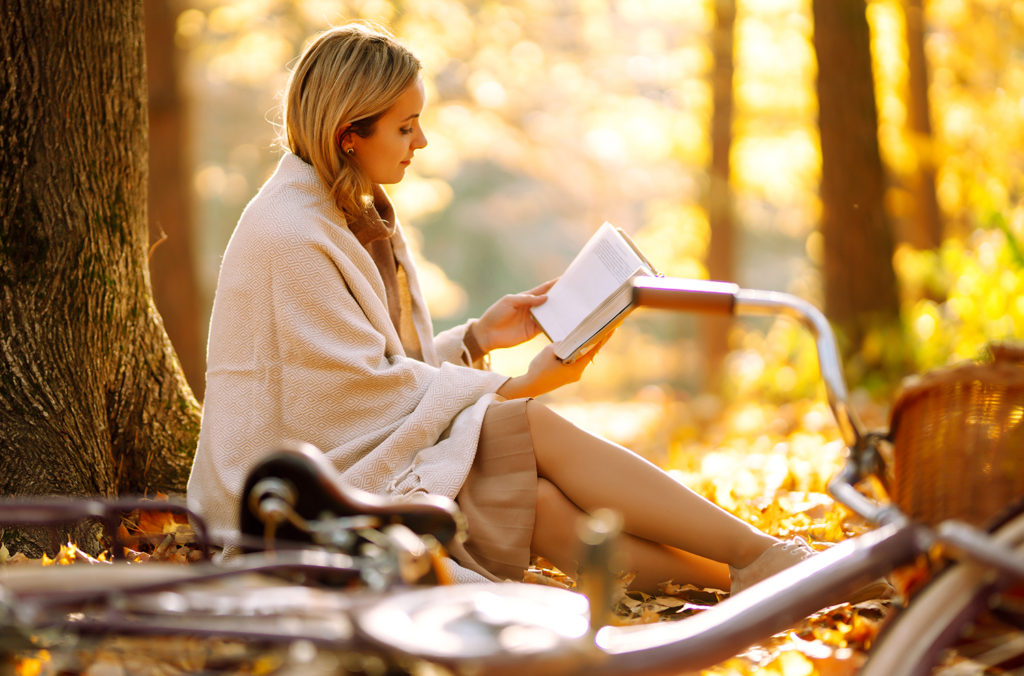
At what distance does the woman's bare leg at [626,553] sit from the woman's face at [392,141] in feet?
3.49

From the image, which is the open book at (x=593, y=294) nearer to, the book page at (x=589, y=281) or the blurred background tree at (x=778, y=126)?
the book page at (x=589, y=281)

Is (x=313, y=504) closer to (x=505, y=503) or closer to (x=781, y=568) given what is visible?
(x=505, y=503)

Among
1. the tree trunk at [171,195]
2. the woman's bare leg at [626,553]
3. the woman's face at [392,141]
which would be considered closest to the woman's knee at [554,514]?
the woman's bare leg at [626,553]

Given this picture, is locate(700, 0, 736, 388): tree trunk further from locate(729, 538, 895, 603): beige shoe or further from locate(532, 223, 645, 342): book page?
locate(729, 538, 895, 603): beige shoe

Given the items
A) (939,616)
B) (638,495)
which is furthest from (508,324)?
(939,616)

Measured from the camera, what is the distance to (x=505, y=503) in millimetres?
2555

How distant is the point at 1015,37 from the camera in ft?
34.9

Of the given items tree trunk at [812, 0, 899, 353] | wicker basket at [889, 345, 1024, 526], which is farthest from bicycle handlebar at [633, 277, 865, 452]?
tree trunk at [812, 0, 899, 353]

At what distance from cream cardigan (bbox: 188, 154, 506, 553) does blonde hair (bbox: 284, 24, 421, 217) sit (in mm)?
148

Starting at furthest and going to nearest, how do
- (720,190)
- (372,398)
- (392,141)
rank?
(720,190), (392,141), (372,398)

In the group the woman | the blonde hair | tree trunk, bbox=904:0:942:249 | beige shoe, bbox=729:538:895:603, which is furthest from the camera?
tree trunk, bbox=904:0:942:249

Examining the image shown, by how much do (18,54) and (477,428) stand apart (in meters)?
1.84

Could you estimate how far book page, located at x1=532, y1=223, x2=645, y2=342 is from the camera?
286 cm

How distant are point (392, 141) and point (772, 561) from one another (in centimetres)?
160
